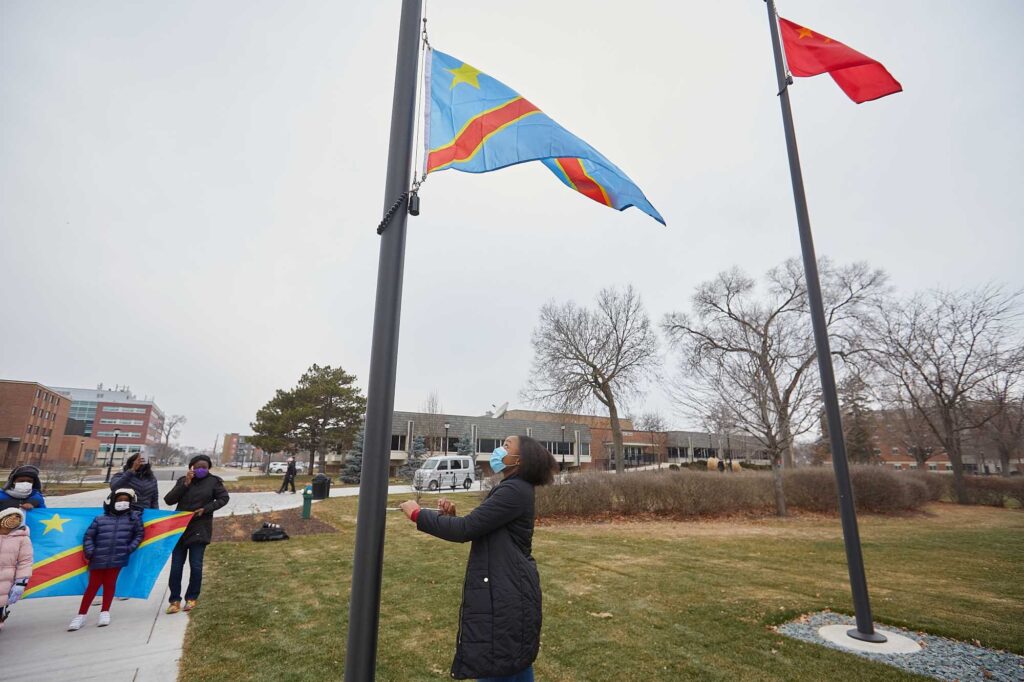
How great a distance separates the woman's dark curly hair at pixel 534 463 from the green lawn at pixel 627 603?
8.27 ft

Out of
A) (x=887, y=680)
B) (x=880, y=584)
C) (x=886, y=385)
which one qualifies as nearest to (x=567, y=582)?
(x=887, y=680)

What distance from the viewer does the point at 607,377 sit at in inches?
1164

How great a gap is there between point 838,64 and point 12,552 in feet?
37.4

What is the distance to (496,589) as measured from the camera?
2.54m

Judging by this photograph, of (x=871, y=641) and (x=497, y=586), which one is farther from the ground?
(x=497, y=586)

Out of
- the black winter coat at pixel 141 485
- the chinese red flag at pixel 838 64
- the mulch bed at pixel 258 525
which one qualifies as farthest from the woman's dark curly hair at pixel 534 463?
the mulch bed at pixel 258 525

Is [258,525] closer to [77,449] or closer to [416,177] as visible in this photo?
[416,177]

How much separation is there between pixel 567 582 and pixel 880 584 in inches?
204

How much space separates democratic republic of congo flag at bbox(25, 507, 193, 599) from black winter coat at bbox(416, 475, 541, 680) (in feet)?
17.2

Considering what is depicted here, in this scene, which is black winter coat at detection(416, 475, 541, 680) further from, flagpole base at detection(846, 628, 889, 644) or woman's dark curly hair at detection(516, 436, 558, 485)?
flagpole base at detection(846, 628, 889, 644)

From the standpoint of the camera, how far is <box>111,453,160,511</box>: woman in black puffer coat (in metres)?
6.30

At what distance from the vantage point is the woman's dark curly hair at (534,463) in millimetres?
2809

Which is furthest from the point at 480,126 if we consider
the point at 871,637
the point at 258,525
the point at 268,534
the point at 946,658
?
the point at 258,525

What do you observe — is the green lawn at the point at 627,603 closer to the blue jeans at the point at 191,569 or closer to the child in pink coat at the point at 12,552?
the blue jeans at the point at 191,569
